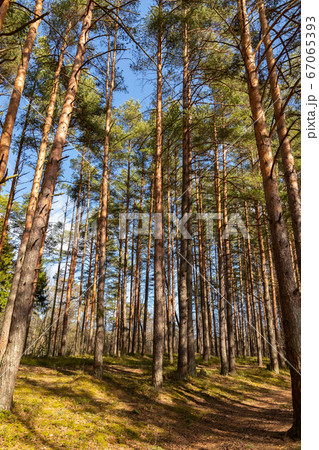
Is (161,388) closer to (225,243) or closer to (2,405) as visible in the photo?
(2,405)

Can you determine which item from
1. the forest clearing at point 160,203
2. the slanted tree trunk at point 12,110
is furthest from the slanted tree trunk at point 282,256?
the slanted tree trunk at point 12,110

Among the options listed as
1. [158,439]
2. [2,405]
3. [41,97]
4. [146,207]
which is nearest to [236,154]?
[146,207]

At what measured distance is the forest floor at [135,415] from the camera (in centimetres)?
419

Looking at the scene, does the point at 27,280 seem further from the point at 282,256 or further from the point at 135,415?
the point at 282,256

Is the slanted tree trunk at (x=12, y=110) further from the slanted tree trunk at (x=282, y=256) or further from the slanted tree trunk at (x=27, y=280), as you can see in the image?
the slanted tree trunk at (x=282, y=256)

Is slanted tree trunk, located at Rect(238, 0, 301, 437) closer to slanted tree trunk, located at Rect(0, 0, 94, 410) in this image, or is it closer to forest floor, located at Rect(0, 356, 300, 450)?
forest floor, located at Rect(0, 356, 300, 450)

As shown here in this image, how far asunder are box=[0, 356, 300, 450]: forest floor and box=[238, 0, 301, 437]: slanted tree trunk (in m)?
1.00

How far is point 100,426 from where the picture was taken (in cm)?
486

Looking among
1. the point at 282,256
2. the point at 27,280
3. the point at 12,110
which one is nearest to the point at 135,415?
the point at 27,280

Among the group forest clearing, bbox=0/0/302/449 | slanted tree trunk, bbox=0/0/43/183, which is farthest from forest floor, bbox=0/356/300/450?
slanted tree trunk, bbox=0/0/43/183

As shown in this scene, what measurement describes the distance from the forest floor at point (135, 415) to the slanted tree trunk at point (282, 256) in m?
1.00

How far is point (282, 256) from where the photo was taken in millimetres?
4340

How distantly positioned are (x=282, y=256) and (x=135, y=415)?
4.91m
